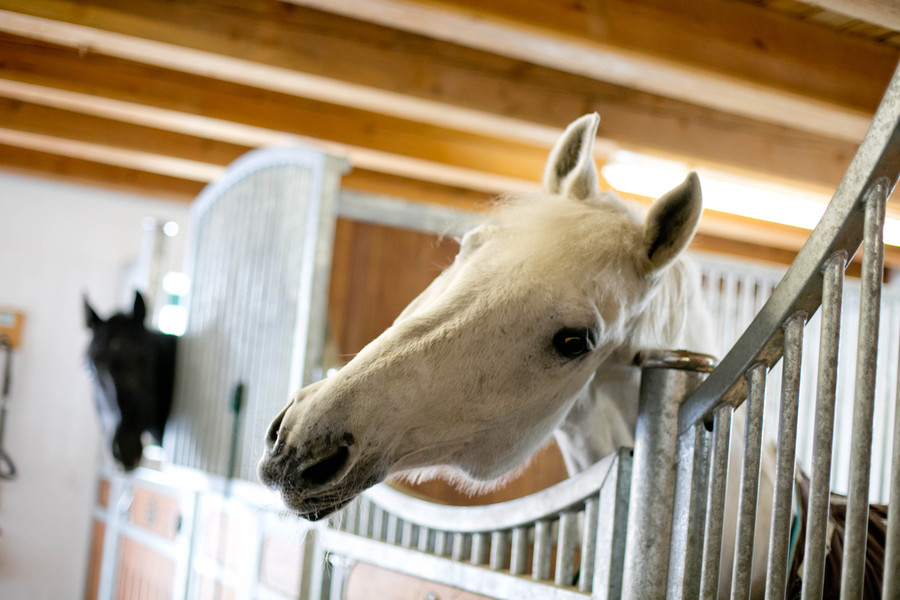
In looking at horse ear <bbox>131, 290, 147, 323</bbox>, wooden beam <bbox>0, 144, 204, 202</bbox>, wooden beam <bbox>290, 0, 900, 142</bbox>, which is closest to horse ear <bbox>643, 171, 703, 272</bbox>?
wooden beam <bbox>290, 0, 900, 142</bbox>

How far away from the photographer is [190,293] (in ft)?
9.87

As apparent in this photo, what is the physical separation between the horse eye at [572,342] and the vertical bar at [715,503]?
185 millimetres

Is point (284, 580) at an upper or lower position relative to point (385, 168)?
lower

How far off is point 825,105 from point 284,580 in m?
2.40

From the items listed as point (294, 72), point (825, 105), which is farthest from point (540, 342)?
point (825, 105)

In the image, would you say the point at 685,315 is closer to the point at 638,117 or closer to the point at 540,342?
the point at 540,342

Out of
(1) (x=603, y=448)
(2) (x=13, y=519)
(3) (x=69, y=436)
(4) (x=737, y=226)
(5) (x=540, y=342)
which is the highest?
(4) (x=737, y=226)

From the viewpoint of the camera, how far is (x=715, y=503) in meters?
0.84

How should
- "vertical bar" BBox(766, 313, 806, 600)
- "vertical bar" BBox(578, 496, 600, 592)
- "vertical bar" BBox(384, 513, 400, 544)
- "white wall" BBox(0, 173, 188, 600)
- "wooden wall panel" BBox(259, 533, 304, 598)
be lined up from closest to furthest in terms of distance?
"vertical bar" BBox(766, 313, 806, 600)
"vertical bar" BBox(578, 496, 600, 592)
"vertical bar" BBox(384, 513, 400, 544)
"wooden wall panel" BBox(259, 533, 304, 598)
"white wall" BBox(0, 173, 188, 600)

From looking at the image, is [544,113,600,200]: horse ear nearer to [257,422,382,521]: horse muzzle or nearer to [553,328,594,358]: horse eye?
[553,328,594,358]: horse eye

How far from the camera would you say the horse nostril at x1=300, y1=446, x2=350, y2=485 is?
810mm

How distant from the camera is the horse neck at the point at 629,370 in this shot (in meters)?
1.12

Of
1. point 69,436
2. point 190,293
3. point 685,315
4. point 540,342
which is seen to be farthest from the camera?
point 69,436

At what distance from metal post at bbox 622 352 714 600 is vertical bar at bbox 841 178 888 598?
227 millimetres
